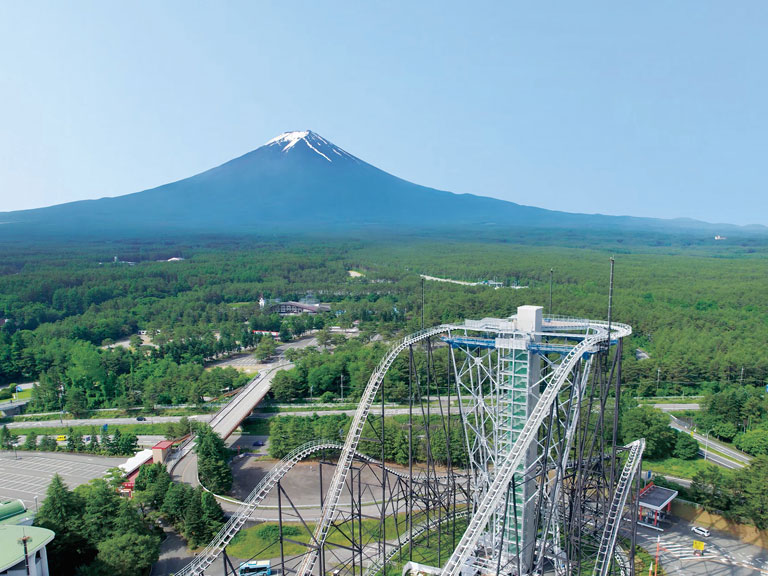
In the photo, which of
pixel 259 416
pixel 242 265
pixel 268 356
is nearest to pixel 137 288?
pixel 242 265

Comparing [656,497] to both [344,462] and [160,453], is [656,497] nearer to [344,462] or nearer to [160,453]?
[344,462]

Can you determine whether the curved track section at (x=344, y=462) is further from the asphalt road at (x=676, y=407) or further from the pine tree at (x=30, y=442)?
the asphalt road at (x=676, y=407)

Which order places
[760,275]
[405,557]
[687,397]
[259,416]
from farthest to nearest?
[760,275], [687,397], [259,416], [405,557]

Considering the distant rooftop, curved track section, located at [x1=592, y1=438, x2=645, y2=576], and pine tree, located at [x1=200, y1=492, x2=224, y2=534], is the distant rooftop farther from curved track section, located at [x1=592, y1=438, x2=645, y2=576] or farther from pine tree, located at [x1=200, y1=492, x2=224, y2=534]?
pine tree, located at [x1=200, y1=492, x2=224, y2=534]

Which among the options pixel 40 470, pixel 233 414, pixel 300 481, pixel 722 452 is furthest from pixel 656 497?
pixel 40 470

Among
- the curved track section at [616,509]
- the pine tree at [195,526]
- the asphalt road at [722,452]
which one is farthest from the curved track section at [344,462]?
the asphalt road at [722,452]

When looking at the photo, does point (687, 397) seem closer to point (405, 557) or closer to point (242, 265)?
point (405, 557)
